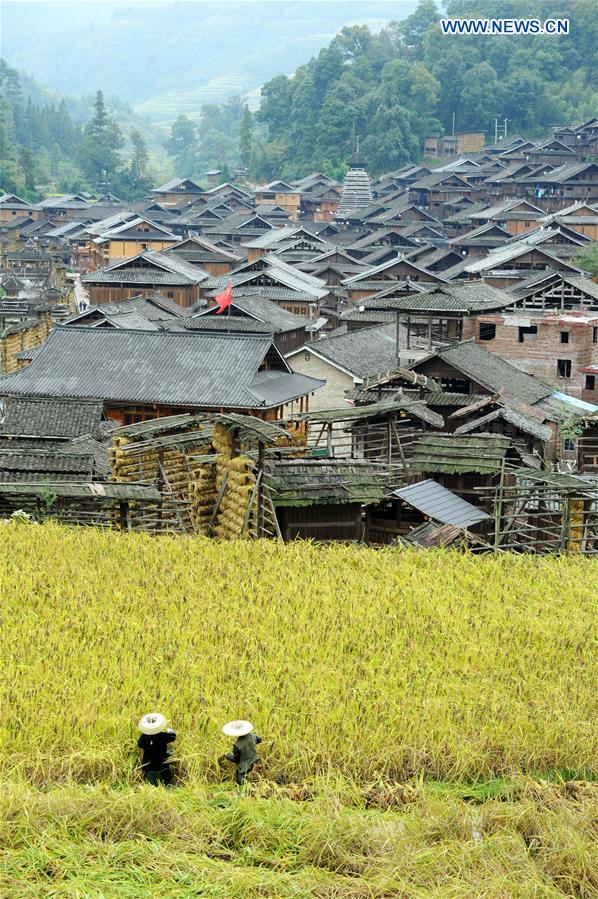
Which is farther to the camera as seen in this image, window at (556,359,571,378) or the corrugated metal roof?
window at (556,359,571,378)

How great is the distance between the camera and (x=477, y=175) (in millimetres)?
84000

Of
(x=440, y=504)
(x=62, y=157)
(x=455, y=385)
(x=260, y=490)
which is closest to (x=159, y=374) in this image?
(x=455, y=385)

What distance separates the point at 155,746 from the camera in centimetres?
887

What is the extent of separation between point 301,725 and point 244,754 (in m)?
0.88

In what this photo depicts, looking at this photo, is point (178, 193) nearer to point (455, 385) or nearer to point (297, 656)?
point (455, 385)

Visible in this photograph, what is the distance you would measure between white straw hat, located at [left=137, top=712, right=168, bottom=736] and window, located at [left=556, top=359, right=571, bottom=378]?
31426 mm

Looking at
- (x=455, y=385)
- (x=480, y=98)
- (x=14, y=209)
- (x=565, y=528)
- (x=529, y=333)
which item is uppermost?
(x=480, y=98)

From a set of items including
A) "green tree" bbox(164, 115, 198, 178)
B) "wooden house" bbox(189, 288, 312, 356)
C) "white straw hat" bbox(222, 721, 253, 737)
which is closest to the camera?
"white straw hat" bbox(222, 721, 253, 737)

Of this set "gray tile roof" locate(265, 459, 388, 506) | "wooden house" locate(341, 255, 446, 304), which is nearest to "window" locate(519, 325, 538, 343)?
"wooden house" locate(341, 255, 446, 304)

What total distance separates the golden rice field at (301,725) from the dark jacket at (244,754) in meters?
0.17

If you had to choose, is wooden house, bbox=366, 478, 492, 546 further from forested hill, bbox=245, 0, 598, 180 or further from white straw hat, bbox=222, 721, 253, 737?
forested hill, bbox=245, 0, 598, 180

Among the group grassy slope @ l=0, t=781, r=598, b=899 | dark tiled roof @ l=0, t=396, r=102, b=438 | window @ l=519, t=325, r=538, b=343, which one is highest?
window @ l=519, t=325, r=538, b=343

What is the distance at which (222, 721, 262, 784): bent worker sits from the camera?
8.73 m

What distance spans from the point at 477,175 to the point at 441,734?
7920 centimetres
